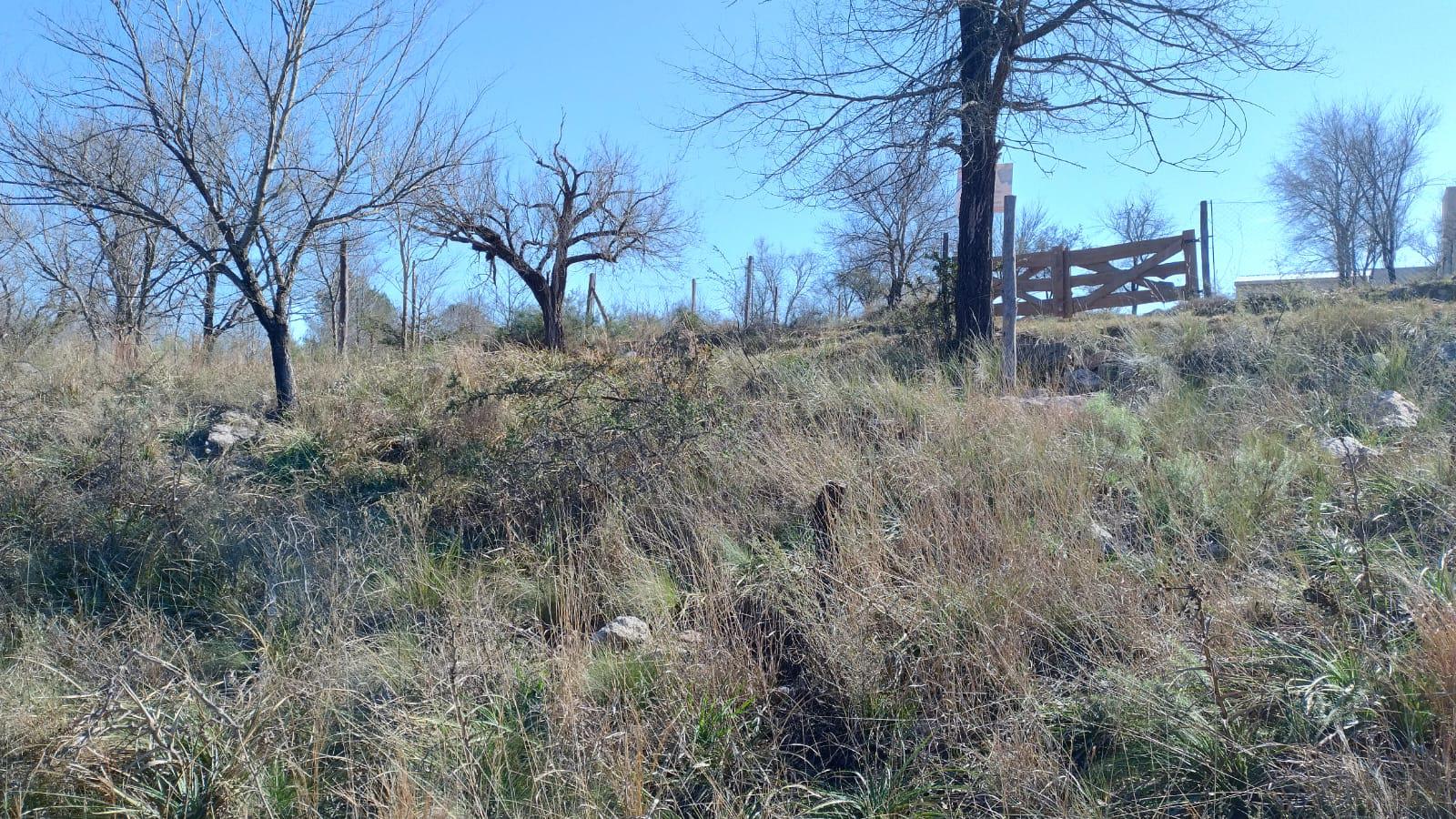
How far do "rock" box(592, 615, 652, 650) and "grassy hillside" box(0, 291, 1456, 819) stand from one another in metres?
0.03

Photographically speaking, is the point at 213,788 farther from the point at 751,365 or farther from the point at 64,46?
the point at 64,46

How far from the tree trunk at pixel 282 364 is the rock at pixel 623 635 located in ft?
20.1

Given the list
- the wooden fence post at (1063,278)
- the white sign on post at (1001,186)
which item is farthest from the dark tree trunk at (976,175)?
the wooden fence post at (1063,278)

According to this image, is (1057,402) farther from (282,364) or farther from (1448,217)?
(1448,217)

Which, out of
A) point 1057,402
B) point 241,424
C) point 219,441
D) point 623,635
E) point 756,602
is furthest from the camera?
point 241,424

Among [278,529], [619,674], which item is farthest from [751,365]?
[619,674]

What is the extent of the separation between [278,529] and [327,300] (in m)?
17.3

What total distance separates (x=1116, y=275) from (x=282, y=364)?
12.1 metres

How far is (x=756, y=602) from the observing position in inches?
173

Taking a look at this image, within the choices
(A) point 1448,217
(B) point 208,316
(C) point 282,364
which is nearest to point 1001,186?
(C) point 282,364

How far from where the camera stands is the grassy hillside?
10.3 feet

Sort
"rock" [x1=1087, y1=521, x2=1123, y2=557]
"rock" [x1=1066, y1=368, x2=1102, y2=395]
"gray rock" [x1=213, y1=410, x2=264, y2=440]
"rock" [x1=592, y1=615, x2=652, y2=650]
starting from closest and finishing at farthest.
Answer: "rock" [x1=592, y1=615, x2=652, y2=650] < "rock" [x1=1087, y1=521, x2=1123, y2=557] < "rock" [x1=1066, y1=368, x2=1102, y2=395] < "gray rock" [x1=213, y1=410, x2=264, y2=440]

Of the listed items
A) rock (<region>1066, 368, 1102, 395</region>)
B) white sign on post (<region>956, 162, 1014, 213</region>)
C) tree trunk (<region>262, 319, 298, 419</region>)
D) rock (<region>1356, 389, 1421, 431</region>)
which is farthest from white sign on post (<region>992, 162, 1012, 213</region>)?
tree trunk (<region>262, 319, 298, 419</region>)

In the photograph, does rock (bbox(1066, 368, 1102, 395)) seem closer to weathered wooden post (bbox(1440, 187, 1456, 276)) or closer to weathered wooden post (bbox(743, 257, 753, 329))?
weathered wooden post (bbox(743, 257, 753, 329))
